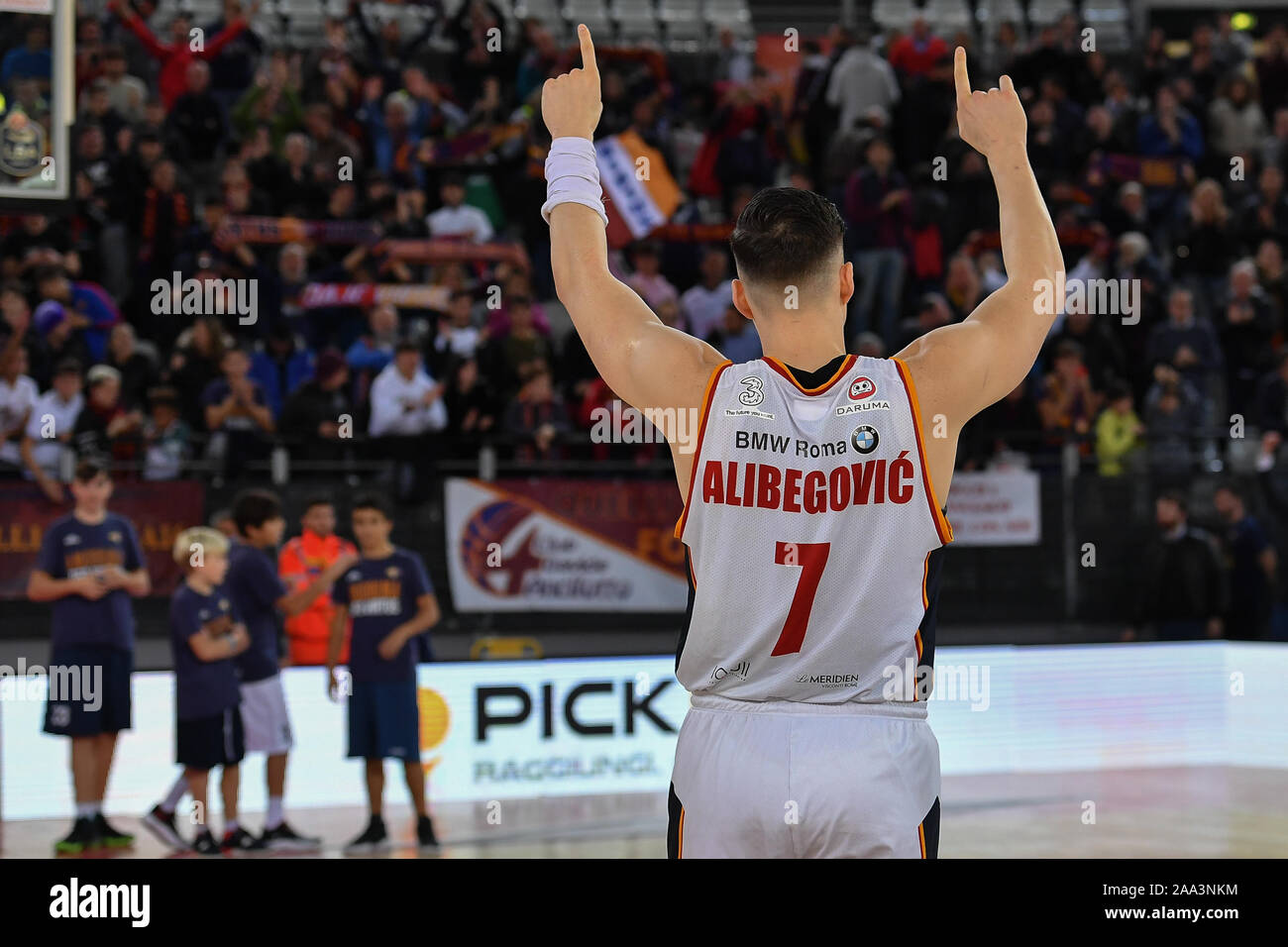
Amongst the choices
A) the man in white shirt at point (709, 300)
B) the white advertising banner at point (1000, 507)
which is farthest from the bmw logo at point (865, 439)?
the man in white shirt at point (709, 300)

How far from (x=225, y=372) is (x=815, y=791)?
1040cm

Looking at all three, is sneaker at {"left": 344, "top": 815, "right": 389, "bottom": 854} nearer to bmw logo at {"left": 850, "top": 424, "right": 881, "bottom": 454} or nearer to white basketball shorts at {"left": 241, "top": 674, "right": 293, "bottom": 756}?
white basketball shorts at {"left": 241, "top": 674, "right": 293, "bottom": 756}

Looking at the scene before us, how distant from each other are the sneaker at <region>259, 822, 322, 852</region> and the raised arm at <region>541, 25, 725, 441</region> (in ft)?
21.9

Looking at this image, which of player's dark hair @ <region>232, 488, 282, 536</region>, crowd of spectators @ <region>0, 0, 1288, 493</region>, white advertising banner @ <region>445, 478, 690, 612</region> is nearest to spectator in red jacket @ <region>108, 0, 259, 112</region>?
crowd of spectators @ <region>0, 0, 1288, 493</region>

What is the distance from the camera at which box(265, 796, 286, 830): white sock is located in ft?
29.3

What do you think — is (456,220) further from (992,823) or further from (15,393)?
(992,823)

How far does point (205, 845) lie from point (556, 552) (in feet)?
14.6

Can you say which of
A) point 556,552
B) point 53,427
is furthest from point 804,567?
point 53,427

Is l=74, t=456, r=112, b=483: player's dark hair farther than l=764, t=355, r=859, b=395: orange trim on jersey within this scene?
Yes

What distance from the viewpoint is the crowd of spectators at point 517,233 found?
12.6 m

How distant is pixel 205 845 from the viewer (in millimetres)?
8609

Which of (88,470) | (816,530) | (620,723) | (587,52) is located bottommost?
(620,723)

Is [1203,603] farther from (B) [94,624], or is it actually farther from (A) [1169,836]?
(B) [94,624]

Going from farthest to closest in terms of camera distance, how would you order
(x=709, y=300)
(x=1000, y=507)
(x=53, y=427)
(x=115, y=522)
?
1. (x=709, y=300)
2. (x=1000, y=507)
3. (x=53, y=427)
4. (x=115, y=522)
